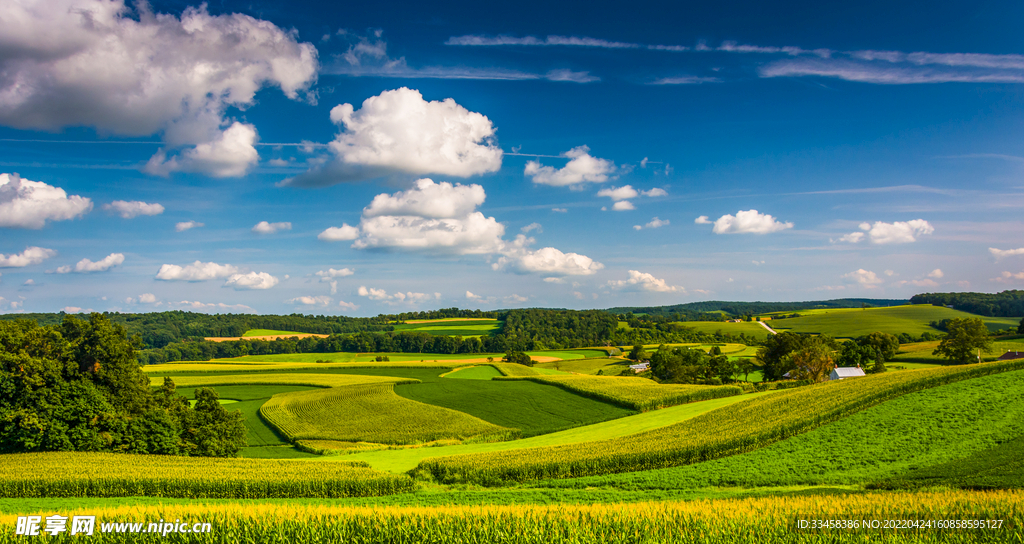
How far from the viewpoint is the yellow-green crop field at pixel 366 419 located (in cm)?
4164

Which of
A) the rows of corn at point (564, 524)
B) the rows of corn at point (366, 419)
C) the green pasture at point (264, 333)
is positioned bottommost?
the rows of corn at point (366, 419)

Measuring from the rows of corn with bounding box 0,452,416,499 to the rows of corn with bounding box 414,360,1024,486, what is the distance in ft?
14.2

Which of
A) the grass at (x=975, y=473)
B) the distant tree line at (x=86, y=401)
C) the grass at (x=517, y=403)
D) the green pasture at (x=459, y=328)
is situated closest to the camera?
the grass at (x=975, y=473)

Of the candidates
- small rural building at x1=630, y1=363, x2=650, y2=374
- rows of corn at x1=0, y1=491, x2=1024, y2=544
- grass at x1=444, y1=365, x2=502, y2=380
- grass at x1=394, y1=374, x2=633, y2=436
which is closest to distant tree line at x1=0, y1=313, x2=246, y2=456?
rows of corn at x1=0, y1=491, x2=1024, y2=544

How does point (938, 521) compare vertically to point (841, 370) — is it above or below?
above

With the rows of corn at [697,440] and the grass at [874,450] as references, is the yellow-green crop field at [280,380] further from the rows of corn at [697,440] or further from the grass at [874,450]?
the grass at [874,450]

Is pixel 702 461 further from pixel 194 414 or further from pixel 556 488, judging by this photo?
pixel 194 414

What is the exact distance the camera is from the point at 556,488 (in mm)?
22312

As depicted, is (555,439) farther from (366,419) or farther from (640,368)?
(640,368)

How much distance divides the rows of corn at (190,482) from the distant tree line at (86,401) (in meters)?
5.68

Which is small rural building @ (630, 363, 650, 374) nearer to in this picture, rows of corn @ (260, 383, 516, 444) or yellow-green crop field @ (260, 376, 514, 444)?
yellow-green crop field @ (260, 376, 514, 444)

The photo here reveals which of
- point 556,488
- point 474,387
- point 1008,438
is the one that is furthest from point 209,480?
point 474,387

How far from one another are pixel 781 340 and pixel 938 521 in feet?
234

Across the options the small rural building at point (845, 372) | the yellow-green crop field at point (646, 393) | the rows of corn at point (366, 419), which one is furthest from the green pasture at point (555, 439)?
the small rural building at point (845, 372)
